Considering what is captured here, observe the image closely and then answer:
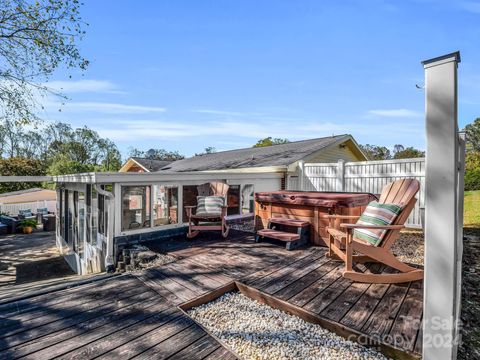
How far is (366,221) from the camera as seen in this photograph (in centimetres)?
342

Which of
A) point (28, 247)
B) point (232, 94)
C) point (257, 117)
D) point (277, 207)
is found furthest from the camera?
point (257, 117)

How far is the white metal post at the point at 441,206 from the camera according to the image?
1524 millimetres

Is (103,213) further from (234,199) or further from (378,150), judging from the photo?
(378,150)

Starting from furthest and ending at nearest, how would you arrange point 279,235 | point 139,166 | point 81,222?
point 139,166 < point 81,222 < point 279,235

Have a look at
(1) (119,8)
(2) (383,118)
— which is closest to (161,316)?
(1) (119,8)

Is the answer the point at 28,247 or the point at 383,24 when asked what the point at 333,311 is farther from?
the point at 28,247

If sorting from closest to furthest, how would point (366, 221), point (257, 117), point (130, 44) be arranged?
point (366, 221)
point (130, 44)
point (257, 117)

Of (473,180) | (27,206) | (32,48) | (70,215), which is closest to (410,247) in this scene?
(70,215)

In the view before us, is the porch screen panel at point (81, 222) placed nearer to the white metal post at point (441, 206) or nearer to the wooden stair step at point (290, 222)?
the wooden stair step at point (290, 222)

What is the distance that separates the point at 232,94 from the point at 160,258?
10.8m

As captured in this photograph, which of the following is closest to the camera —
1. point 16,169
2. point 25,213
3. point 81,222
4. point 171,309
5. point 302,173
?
point 171,309

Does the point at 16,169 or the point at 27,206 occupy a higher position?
the point at 16,169

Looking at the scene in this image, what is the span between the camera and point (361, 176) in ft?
23.8

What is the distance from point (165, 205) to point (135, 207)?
751mm
